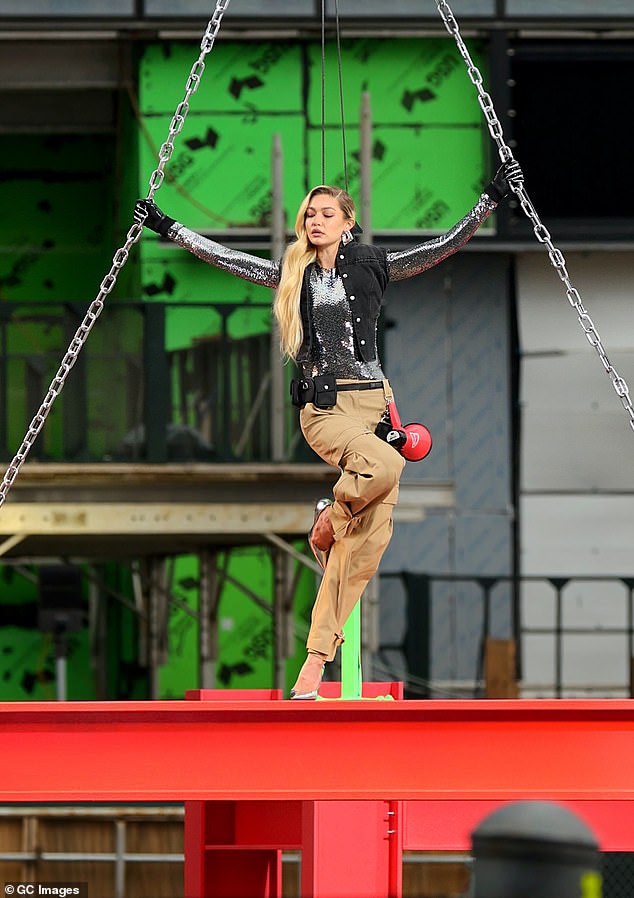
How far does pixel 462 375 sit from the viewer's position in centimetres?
1667

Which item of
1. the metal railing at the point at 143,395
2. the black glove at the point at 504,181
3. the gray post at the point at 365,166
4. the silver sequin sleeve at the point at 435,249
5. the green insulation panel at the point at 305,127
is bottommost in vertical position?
the silver sequin sleeve at the point at 435,249

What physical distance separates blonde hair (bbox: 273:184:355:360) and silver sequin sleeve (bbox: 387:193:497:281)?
0.22 m

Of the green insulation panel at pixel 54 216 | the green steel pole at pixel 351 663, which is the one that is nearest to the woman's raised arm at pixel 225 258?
the green steel pole at pixel 351 663

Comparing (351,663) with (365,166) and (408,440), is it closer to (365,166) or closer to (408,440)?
(408,440)

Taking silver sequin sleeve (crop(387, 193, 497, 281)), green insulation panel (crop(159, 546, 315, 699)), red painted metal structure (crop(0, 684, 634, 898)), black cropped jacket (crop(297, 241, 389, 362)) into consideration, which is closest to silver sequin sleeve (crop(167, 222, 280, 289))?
black cropped jacket (crop(297, 241, 389, 362))

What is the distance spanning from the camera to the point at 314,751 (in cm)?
525

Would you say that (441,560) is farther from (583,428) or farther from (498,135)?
(498,135)

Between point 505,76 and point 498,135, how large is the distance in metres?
10.4

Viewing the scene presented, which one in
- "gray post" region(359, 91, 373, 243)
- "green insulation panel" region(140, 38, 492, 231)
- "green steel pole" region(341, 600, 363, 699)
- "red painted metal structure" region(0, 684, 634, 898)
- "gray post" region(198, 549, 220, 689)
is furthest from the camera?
"green insulation panel" region(140, 38, 492, 231)

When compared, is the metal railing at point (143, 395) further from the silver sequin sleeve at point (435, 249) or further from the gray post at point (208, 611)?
the silver sequin sleeve at point (435, 249)

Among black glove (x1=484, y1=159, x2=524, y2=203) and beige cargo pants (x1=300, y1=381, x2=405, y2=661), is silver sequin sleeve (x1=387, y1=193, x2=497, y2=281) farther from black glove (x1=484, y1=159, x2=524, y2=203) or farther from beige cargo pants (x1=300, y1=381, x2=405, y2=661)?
beige cargo pants (x1=300, y1=381, x2=405, y2=661)

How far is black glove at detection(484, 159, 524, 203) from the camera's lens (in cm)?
607

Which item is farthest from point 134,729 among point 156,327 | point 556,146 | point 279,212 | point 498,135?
point 556,146

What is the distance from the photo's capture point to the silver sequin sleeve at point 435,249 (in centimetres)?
598
